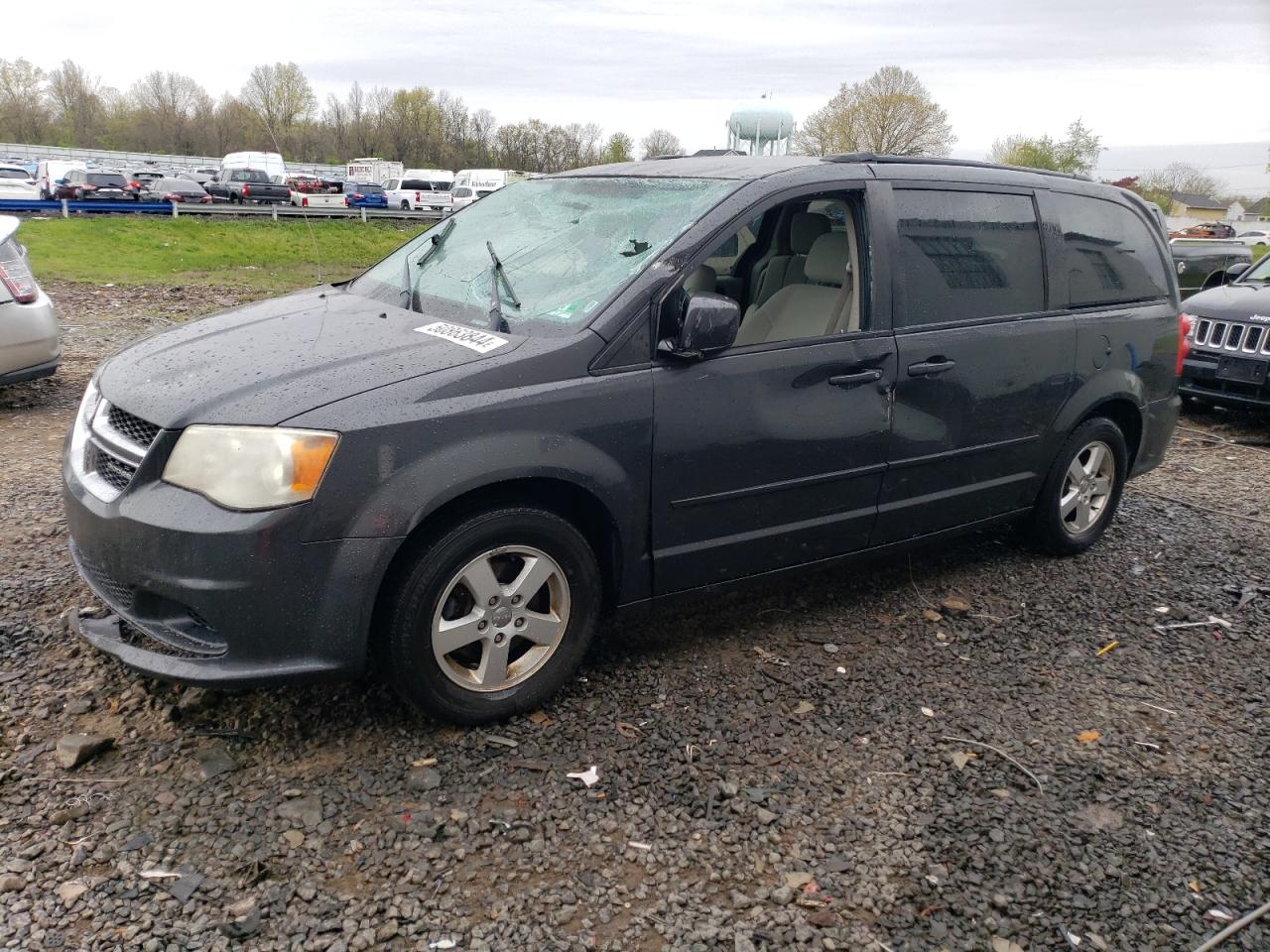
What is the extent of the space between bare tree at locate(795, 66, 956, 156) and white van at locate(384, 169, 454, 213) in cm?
2356

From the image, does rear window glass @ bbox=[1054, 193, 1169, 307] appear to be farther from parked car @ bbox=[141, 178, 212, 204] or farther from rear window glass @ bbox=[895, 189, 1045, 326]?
parked car @ bbox=[141, 178, 212, 204]

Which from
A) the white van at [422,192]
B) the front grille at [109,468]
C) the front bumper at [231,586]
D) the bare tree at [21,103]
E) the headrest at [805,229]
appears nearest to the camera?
the front bumper at [231,586]

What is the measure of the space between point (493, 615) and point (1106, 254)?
3.66m

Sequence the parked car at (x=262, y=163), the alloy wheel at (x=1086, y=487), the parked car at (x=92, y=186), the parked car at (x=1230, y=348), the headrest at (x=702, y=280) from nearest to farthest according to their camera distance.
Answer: the headrest at (x=702, y=280)
the alloy wheel at (x=1086, y=487)
the parked car at (x=1230, y=348)
the parked car at (x=92, y=186)
the parked car at (x=262, y=163)

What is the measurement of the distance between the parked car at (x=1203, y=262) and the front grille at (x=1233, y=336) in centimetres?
571

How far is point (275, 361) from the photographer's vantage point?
3.29m

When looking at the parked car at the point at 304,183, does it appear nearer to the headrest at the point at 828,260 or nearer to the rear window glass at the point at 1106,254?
the rear window glass at the point at 1106,254

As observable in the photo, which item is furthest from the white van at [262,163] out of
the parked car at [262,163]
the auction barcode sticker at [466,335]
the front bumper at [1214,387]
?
the auction barcode sticker at [466,335]

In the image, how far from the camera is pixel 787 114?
83.2 ft

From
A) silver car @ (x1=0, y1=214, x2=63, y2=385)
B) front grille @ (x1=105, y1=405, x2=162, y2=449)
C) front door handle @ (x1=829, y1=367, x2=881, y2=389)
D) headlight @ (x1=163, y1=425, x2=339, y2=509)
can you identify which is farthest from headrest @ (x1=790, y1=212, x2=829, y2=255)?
silver car @ (x1=0, y1=214, x2=63, y2=385)

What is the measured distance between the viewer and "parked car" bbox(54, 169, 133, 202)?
34969mm

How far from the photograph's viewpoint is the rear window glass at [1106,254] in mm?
4824

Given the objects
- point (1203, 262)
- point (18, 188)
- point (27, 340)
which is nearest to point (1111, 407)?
point (27, 340)

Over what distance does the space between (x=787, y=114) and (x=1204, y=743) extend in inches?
948
